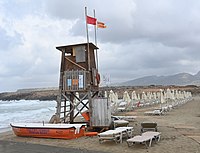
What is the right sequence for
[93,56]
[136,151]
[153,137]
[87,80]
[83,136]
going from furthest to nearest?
[93,56]
[87,80]
[83,136]
[153,137]
[136,151]

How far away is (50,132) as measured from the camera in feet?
40.5

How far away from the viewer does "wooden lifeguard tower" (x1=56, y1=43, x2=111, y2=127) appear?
13.6m

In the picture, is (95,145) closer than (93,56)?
Yes

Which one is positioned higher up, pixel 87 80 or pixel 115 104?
pixel 87 80

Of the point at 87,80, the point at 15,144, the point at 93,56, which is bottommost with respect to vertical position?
the point at 15,144

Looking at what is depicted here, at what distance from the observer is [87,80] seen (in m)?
14.1

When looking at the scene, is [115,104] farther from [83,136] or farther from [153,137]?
[153,137]

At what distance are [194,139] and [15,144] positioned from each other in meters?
7.47

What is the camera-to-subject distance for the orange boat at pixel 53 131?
12.1 metres

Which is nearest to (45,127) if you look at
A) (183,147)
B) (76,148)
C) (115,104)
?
(76,148)

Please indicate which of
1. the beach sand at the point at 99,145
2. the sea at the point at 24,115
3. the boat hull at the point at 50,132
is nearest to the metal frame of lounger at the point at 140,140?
the beach sand at the point at 99,145

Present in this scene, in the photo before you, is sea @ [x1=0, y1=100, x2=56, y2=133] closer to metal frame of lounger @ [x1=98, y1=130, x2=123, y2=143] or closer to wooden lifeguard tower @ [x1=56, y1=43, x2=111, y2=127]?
wooden lifeguard tower @ [x1=56, y1=43, x2=111, y2=127]

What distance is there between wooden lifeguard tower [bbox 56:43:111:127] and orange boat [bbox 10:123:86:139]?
4.41ft

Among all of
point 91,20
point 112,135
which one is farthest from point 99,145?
point 91,20
